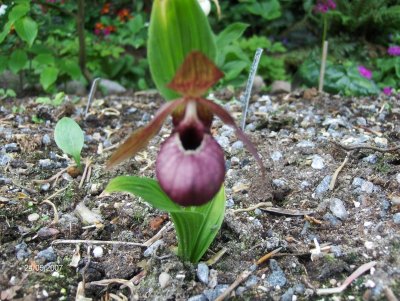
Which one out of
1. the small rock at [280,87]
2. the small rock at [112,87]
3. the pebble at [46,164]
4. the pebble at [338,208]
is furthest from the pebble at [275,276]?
the small rock at [112,87]

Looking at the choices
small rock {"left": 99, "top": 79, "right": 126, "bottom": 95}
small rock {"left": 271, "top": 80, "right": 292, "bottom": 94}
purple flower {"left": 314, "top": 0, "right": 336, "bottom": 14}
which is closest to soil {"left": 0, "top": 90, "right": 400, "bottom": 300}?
small rock {"left": 271, "top": 80, "right": 292, "bottom": 94}

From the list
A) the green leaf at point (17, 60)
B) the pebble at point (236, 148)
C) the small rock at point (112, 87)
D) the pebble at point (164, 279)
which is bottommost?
the small rock at point (112, 87)

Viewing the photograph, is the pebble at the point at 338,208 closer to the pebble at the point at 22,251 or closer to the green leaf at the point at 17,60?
the pebble at the point at 22,251

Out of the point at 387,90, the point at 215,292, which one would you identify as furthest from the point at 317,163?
the point at 387,90

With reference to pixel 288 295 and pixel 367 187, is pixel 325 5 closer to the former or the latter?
pixel 367 187

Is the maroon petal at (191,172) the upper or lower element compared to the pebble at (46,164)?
upper

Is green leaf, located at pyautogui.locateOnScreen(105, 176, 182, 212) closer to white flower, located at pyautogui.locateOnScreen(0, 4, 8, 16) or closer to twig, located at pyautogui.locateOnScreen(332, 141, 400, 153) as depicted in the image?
twig, located at pyautogui.locateOnScreen(332, 141, 400, 153)
